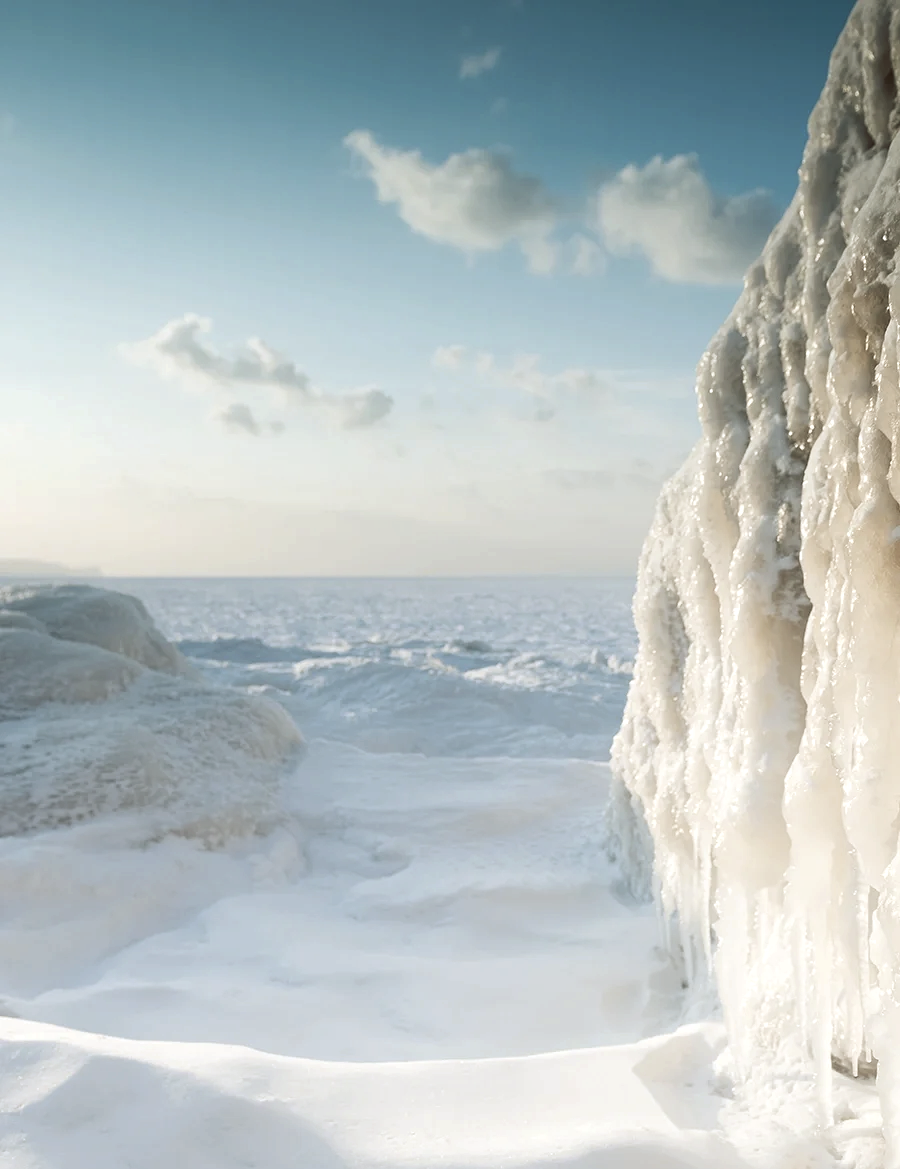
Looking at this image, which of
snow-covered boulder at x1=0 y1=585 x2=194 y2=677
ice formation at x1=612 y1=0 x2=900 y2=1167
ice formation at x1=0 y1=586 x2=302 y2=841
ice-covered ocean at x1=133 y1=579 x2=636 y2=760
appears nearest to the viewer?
ice formation at x1=612 y1=0 x2=900 y2=1167

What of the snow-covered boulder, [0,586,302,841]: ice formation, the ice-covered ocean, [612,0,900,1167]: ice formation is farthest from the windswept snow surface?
the ice-covered ocean

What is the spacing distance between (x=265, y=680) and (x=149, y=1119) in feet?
34.5

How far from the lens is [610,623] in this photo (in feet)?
92.8

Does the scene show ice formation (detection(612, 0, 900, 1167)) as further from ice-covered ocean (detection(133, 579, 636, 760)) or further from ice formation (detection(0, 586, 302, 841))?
ice-covered ocean (detection(133, 579, 636, 760))

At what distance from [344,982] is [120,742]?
241 centimetres

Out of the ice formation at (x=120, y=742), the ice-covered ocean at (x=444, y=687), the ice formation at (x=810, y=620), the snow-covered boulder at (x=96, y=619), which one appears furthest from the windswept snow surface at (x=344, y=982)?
the ice-covered ocean at (x=444, y=687)

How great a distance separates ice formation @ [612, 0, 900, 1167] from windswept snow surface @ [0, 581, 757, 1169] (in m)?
0.42

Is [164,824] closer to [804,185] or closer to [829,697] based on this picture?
[829,697]

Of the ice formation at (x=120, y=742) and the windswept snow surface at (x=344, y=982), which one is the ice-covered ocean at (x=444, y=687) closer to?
the windswept snow surface at (x=344, y=982)

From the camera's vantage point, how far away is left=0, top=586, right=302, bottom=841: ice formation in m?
4.52

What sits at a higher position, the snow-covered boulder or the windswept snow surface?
the snow-covered boulder

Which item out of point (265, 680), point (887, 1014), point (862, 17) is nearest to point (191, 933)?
point (887, 1014)

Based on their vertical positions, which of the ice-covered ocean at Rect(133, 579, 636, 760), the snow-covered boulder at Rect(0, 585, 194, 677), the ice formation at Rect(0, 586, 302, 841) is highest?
the snow-covered boulder at Rect(0, 585, 194, 677)

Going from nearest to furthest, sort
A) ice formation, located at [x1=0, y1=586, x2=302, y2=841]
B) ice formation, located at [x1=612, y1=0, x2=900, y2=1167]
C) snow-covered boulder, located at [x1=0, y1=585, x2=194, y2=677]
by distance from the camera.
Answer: ice formation, located at [x1=612, y1=0, x2=900, y2=1167] < ice formation, located at [x1=0, y1=586, x2=302, y2=841] < snow-covered boulder, located at [x1=0, y1=585, x2=194, y2=677]
